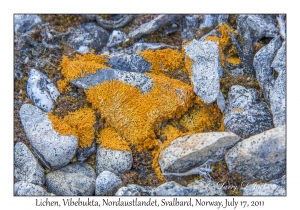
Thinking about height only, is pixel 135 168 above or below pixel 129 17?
below

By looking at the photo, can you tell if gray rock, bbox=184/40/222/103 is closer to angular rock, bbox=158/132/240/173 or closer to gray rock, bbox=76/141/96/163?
angular rock, bbox=158/132/240/173

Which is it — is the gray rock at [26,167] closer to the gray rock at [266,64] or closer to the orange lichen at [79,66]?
the orange lichen at [79,66]

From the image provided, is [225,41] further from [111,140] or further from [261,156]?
[111,140]

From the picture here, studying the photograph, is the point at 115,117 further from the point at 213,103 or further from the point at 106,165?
the point at 213,103

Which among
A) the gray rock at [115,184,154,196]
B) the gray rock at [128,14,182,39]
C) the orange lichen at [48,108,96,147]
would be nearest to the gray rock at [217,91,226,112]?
the gray rock at [115,184,154,196]

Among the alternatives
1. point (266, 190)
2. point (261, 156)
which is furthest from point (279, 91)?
→ point (266, 190)

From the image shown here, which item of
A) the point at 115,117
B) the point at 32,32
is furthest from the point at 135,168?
the point at 32,32
